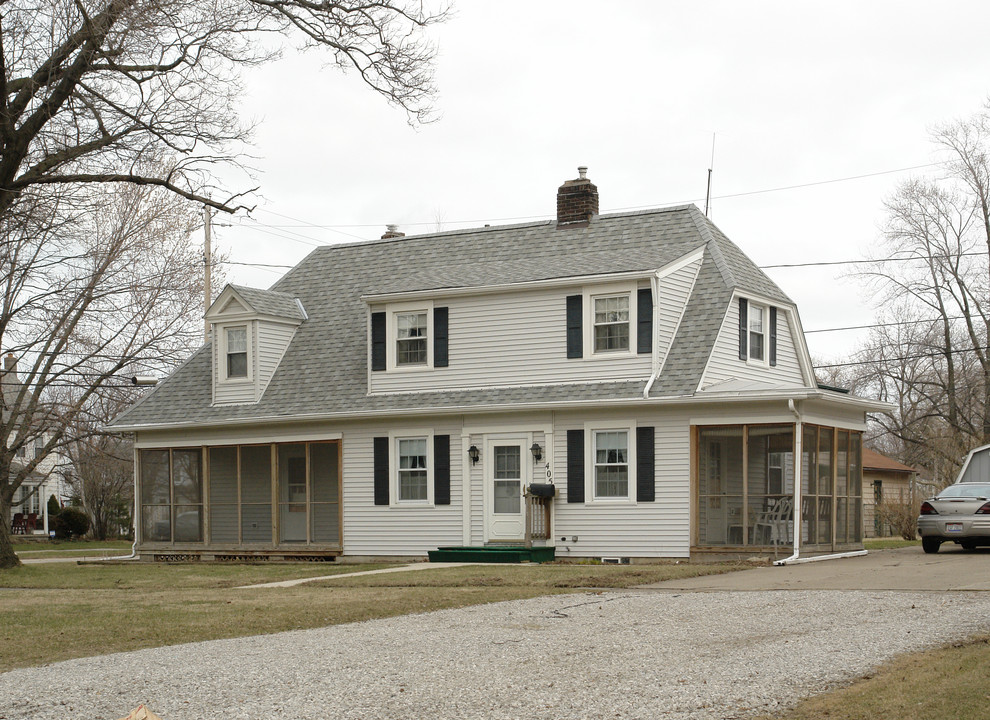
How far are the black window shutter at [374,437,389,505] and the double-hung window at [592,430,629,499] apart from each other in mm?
4624

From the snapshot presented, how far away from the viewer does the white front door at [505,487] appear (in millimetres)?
23391

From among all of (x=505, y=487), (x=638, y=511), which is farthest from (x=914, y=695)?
(x=505, y=487)

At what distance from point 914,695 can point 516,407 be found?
15.7 meters

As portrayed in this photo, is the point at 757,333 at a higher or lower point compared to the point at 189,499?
higher

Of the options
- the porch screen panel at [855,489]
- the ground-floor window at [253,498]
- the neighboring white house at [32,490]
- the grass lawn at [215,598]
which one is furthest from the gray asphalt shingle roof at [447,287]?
the neighboring white house at [32,490]

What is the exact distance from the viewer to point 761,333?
2461 cm

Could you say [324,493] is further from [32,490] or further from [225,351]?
[32,490]

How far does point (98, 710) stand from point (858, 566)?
13.5 meters

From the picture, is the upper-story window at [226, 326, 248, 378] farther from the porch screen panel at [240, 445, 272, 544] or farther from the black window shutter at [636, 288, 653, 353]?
the black window shutter at [636, 288, 653, 353]

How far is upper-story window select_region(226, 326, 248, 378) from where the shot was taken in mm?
26969

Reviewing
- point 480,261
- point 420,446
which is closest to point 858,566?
point 420,446

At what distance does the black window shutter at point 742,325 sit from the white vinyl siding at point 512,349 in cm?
240

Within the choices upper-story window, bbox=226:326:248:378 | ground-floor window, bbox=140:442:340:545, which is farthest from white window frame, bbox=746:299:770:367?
upper-story window, bbox=226:326:248:378

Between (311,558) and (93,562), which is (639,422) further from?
(93,562)
